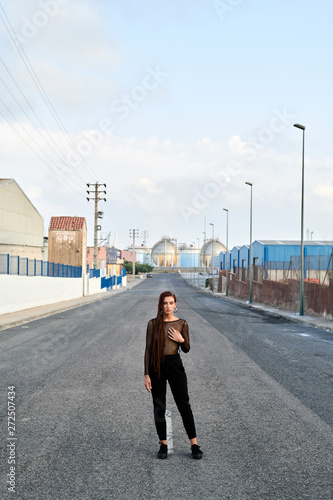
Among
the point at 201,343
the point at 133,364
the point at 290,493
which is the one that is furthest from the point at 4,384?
the point at 201,343

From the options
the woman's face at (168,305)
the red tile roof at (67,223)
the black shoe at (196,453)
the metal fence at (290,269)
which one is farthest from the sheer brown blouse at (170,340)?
the red tile roof at (67,223)

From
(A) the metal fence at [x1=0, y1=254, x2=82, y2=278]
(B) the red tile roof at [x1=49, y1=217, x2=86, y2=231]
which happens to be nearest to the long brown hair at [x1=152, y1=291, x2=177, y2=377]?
(A) the metal fence at [x1=0, y1=254, x2=82, y2=278]

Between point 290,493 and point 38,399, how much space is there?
174 inches

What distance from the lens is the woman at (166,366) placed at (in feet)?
16.6

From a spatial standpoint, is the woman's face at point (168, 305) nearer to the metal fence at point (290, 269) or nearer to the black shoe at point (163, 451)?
the black shoe at point (163, 451)

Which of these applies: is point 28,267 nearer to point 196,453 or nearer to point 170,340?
point 170,340

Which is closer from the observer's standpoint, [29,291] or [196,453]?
[196,453]

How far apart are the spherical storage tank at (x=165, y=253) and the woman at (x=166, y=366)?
175 m

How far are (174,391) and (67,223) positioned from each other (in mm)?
53153

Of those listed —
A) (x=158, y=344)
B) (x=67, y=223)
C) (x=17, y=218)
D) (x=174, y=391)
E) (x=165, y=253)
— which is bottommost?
(x=174, y=391)

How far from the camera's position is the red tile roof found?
56.2 m

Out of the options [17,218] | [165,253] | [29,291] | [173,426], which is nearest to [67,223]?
[17,218]

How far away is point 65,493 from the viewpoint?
4.27 metres

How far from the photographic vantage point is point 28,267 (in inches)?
1049
